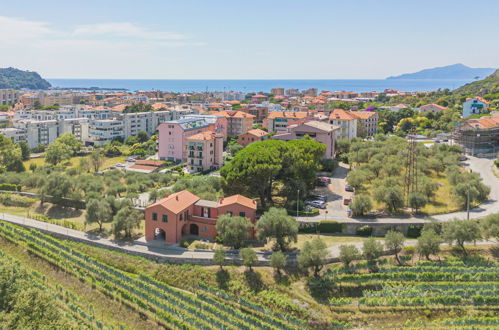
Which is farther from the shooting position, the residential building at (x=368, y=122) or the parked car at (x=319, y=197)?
the residential building at (x=368, y=122)

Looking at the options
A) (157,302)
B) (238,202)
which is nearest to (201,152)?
(238,202)

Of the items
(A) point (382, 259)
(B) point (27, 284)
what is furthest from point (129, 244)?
(A) point (382, 259)

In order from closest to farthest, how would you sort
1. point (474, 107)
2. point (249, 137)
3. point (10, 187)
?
point (10, 187)
point (249, 137)
point (474, 107)

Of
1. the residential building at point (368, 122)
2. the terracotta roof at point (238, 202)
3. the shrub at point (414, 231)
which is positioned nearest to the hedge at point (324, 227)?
the terracotta roof at point (238, 202)

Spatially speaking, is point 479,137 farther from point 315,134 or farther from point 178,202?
Answer: point 178,202

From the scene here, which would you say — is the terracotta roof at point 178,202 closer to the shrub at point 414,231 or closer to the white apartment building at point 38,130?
the shrub at point 414,231

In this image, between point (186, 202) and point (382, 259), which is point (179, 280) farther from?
point (382, 259)
